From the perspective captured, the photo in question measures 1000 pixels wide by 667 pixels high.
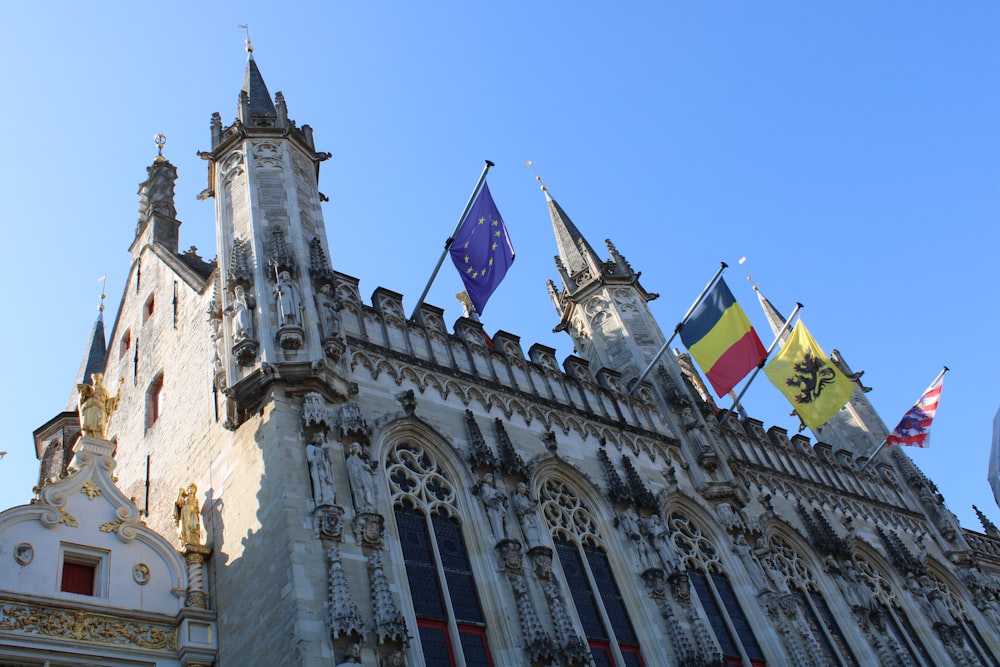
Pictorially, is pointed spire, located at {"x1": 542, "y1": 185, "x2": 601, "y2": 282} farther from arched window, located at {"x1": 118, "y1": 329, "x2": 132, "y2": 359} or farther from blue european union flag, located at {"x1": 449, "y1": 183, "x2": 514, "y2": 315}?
arched window, located at {"x1": 118, "y1": 329, "x2": 132, "y2": 359}

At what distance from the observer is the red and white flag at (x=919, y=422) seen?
3041 centimetres

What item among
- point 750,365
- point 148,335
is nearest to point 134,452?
point 148,335

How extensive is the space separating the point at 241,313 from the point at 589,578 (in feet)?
29.5

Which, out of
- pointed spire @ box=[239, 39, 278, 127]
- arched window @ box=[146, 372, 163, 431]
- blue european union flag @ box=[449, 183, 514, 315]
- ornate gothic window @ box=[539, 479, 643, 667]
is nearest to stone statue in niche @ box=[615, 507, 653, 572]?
ornate gothic window @ box=[539, 479, 643, 667]

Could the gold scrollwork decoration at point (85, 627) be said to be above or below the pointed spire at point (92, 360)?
below

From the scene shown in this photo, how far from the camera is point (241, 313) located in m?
18.7

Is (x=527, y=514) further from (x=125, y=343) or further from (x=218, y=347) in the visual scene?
(x=125, y=343)

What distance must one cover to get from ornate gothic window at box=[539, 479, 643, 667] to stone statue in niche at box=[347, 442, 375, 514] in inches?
179

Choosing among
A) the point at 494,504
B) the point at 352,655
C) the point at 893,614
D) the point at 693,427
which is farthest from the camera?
the point at 893,614

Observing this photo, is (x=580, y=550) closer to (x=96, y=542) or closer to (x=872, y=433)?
(x=96, y=542)

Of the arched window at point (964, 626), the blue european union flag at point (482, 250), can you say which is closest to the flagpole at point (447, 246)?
the blue european union flag at point (482, 250)

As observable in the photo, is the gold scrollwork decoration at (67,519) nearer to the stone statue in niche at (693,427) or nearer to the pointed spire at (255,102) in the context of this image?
the pointed spire at (255,102)

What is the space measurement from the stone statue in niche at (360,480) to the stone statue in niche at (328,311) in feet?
9.32

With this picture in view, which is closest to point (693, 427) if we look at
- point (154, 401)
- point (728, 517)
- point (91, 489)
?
point (728, 517)
